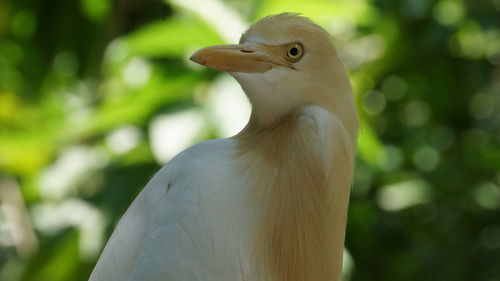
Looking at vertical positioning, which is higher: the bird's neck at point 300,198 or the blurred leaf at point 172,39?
the blurred leaf at point 172,39

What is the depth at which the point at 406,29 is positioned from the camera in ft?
3.85

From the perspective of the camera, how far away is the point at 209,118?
30.9 inches

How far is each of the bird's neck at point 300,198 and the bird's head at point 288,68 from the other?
0.01 m

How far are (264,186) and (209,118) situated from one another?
36 cm

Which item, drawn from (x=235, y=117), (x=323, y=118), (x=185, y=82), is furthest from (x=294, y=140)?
(x=185, y=82)

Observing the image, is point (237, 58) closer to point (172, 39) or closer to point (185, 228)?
point (185, 228)

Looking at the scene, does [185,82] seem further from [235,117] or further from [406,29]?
[406,29]

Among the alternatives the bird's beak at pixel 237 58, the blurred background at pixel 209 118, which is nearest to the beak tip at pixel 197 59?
the bird's beak at pixel 237 58

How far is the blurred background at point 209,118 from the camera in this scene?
86 centimetres

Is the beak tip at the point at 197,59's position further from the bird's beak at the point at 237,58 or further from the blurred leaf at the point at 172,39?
the blurred leaf at the point at 172,39

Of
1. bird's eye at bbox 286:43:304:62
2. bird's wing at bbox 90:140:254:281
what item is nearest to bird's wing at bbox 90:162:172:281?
bird's wing at bbox 90:140:254:281

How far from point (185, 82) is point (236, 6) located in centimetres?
12

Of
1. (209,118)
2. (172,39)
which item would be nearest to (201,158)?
(209,118)

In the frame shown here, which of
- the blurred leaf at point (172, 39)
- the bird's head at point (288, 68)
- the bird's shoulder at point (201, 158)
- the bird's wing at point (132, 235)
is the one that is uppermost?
the blurred leaf at point (172, 39)
